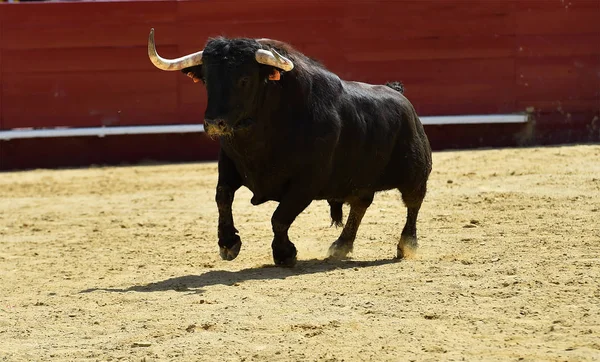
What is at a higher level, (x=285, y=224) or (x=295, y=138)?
(x=295, y=138)

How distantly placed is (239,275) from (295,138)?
82 cm

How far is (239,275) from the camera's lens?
590cm

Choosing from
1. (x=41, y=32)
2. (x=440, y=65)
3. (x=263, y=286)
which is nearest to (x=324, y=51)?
(x=440, y=65)

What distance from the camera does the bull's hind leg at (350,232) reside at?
6727mm

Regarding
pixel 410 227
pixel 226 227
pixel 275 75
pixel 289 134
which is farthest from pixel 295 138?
pixel 410 227

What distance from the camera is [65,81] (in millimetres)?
12227

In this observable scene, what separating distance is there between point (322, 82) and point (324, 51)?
606cm

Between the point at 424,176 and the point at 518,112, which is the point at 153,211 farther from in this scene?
the point at 518,112

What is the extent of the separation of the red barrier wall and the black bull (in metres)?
5.60

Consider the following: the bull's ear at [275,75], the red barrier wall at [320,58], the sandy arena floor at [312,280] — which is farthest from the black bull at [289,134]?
the red barrier wall at [320,58]

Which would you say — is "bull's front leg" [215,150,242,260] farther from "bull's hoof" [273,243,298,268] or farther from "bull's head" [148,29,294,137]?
"bull's head" [148,29,294,137]

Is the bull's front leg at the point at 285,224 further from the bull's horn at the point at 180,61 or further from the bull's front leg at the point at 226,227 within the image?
the bull's horn at the point at 180,61

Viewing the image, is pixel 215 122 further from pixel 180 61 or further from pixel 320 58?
pixel 320 58

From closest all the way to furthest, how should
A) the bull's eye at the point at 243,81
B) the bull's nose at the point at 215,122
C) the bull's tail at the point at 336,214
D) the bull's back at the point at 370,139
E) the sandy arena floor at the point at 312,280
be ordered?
the sandy arena floor at the point at 312,280 → the bull's nose at the point at 215,122 → the bull's eye at the point at 243,81 → the bull's back at the point at 370,139 → the bull's tail at the point at 336,214
